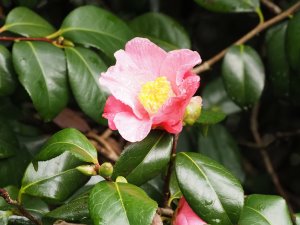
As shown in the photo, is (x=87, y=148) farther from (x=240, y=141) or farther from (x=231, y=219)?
(x=240, y=141)

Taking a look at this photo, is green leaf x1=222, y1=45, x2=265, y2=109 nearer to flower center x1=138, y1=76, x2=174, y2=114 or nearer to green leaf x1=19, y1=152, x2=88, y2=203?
flower center x1=138, y1=76, x2=174, y2=114

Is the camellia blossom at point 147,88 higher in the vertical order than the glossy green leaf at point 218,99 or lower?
higher

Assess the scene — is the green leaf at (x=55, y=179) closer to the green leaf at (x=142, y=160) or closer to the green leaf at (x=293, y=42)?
the green leaf at (x=142, y=160)

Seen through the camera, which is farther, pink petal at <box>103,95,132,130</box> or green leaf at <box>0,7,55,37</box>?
green leaf at <box>0,7,55,37</box>

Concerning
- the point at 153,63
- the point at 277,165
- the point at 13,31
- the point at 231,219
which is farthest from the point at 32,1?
the point at 277,165

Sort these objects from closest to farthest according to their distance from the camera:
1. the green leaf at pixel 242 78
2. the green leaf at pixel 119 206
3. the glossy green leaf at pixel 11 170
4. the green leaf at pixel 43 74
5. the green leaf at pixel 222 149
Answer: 1. the green leaf at pixel 119 206
2. the green leaf at pixel 43 74
3. the glossy green leaf at pixel 11 170
4. the green leaf at pixel 242 78
5. the green leaf at pixel 222 149

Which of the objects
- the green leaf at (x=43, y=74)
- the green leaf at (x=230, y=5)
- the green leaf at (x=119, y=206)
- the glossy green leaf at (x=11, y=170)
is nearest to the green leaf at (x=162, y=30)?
the green leaf at (x=230, y=5)

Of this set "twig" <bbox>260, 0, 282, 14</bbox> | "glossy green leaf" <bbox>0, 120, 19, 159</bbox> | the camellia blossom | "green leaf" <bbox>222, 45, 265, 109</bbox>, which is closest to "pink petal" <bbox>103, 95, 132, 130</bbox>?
the camellia blossom
